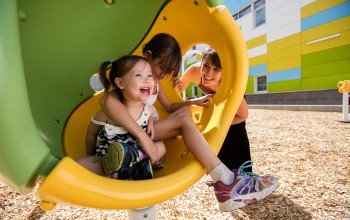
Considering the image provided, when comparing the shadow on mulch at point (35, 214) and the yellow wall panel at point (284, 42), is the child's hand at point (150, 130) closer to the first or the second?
the shadow on mulch at point (35, 214)

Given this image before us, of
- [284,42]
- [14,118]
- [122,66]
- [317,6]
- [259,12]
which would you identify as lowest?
[14,118]

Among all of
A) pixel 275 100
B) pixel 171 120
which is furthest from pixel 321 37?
pixel 171 120

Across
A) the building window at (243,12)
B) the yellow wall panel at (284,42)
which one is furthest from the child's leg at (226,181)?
the building window at (243,12)

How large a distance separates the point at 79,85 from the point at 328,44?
5.68 meters

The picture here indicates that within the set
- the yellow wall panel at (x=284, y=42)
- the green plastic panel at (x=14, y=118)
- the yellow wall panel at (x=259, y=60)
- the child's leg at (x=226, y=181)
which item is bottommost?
the child's leg at (x=226, y=181)

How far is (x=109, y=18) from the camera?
108 centimetres

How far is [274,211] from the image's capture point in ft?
3.61

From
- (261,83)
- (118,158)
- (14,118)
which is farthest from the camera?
(261,83)

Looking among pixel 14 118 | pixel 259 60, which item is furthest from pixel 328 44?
pixel 14 118

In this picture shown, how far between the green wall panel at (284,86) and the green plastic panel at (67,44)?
5.74m

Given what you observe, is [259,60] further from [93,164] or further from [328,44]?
[93,164]

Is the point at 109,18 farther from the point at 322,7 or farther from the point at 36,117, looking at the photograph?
the point at 322,7

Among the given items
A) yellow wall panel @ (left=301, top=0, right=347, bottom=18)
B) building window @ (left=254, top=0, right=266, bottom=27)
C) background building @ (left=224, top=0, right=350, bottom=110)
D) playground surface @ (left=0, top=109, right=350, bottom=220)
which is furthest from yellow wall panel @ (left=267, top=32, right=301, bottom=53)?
playground surface @ (left=0, top=109, right=350, bottom=220)

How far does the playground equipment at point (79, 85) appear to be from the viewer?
0.41 meters
